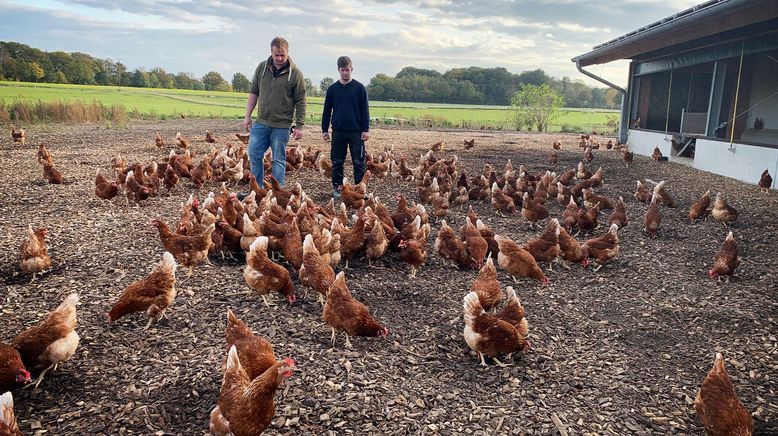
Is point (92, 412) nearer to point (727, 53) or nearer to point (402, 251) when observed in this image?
point (402, 251)

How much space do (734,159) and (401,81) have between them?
59584 mm

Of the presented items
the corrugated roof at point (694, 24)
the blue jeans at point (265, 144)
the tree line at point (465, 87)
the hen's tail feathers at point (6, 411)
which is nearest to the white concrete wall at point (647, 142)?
the corrugated roof at point (694, 24)

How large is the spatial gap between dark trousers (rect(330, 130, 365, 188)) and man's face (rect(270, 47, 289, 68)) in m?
1.71

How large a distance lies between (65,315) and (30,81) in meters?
52.5

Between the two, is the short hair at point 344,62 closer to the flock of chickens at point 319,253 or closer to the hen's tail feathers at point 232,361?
the flock of chickens at point 319,253

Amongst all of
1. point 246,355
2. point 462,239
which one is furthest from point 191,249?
point 462,239

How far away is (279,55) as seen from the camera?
26.2 feet

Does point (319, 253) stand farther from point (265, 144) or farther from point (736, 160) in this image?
point (736, 160)

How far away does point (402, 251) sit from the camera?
6168 millimetres

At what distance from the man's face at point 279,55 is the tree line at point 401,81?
47.0m

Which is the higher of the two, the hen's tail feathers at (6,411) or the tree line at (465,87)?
the tree line at (465,87)

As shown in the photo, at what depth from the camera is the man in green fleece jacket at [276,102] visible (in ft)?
26.9

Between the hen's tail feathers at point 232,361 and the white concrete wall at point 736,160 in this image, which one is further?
the white concrete wall at point 736,160

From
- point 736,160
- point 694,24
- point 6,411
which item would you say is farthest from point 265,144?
point 736,160
